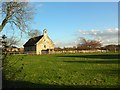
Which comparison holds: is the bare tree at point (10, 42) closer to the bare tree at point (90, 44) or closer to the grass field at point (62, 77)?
the grass field at point (62, 77)

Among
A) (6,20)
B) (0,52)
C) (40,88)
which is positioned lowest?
(40,88)

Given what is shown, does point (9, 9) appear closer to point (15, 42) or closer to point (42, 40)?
point (15, 42)

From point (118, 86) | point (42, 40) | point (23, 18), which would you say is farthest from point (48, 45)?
point (118, 86)

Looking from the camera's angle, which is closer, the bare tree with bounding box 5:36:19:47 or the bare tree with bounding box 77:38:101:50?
the bare tree with bounding box 5:36:19:47

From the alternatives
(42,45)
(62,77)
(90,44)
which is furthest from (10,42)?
(90,44)

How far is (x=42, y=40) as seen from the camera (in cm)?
9444

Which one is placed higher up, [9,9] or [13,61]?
[9,9]

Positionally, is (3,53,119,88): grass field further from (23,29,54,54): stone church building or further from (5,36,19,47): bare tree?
(23,29,54,54): stone church building

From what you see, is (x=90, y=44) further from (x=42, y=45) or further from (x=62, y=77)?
(x=62, y=77)

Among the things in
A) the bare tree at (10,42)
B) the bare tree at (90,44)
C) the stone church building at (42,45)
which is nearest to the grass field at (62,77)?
the bare tree at (10,42)

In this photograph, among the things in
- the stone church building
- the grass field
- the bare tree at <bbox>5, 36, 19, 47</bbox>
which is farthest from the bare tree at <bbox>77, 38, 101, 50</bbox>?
the bare tree at <bbox>5, 36, 19, 47</bbox>

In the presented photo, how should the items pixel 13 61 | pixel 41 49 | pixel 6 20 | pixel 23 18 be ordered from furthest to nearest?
pixel 41 49
pixel 23 18
pixel 6 20
pixel 13 61

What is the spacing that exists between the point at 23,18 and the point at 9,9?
8.97 feet

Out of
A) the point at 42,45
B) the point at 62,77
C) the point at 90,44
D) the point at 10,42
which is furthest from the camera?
the point at 90,44
